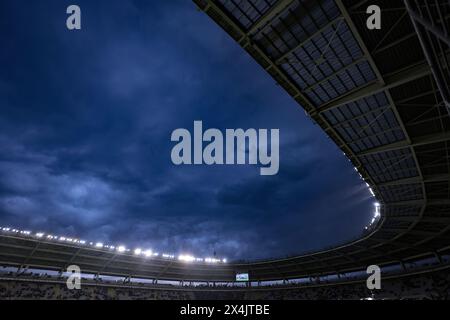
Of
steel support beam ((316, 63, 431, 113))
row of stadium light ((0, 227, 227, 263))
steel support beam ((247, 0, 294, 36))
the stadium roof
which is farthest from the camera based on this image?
row of stadium light ((0, 227, 227, 263))

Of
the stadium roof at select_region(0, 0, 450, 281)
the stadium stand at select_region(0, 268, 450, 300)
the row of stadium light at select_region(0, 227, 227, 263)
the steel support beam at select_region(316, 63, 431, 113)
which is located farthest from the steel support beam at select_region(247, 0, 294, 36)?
the stadium stand at select_region(0, 268, 450, 300)

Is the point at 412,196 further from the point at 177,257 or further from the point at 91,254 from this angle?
the point at 91,254

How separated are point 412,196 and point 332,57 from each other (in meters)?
22.3

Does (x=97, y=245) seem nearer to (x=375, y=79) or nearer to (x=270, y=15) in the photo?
(x=270, y=15)

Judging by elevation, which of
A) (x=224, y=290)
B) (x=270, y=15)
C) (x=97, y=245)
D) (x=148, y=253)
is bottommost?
(x=224, y=290)

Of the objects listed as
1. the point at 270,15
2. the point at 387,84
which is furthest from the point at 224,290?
the point at 270,15

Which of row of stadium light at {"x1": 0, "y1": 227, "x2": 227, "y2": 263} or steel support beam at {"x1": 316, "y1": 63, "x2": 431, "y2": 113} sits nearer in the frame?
steel support beam at {"x1": 316, "y1": 63, "x2": 431, "y2": 113}

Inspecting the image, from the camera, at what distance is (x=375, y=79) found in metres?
18.5

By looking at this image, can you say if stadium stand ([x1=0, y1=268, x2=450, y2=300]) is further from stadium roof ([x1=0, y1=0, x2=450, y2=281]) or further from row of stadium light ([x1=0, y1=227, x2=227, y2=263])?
stadium roof ([x1=0, y1=0, x2=450, y2=281])

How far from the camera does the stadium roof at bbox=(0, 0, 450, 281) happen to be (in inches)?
575

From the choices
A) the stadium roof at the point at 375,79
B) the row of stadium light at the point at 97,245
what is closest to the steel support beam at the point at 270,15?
the stadium roof at the point at 375,79

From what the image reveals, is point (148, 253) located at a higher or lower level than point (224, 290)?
higher

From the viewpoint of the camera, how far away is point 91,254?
172 feet
